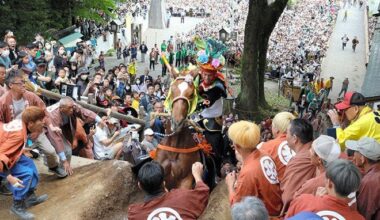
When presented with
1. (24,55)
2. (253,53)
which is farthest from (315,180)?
(253,53)

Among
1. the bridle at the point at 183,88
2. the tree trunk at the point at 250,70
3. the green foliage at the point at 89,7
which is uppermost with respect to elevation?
the green foliage at the point at 89,7

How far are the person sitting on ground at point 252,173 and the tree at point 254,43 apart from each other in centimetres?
1584

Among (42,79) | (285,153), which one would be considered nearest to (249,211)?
(285,153)

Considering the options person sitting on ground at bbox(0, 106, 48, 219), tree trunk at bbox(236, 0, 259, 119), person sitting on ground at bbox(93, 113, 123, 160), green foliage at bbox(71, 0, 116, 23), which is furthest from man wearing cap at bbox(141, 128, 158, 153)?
green foliage at bbox(71, 0, 116, 23)

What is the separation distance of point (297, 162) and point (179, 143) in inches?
77.2

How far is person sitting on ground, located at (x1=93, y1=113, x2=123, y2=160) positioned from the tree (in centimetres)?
1241

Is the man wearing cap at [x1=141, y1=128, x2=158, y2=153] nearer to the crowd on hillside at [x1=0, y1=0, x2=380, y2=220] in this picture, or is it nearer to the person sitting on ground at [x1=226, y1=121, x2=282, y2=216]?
the crowd on hillside at [x1=0, y1=0, x2=380, y2=220]

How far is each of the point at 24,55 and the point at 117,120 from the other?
9.92 ft

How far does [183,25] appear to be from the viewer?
5294 cm

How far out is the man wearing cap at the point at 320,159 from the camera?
4.61 m

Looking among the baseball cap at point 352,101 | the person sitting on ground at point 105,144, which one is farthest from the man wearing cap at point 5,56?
the baseball cap at point 352,101

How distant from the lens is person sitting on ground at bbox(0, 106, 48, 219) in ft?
18.9

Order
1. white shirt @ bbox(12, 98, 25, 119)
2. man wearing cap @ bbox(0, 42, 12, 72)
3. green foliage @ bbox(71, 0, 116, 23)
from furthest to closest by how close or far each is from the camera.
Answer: green foliage @ bbox(71, 0, 116, 23)
man wearing cap @ bbox(0, 42, 12, 72)
white shirt @ bbox(12, 98, 25, 119)

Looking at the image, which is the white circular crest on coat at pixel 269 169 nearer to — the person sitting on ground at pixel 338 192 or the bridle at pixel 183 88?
the person sitting on ground at pixel 338 192
